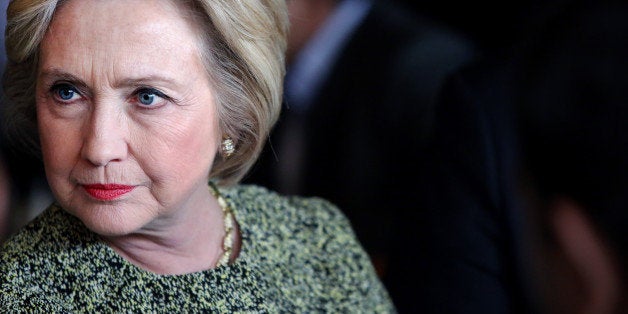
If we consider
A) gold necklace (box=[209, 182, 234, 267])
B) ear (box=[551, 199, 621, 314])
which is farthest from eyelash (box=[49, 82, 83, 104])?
ear (box=[551, 199, 621, 314])

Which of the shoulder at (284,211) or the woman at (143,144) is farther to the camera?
the shoulder at (284,211)

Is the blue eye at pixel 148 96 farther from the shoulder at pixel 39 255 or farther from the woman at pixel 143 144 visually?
the shoulder at pixel 39 255

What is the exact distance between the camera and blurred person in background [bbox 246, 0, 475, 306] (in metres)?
2.69

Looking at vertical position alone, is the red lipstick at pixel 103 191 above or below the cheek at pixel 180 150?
below

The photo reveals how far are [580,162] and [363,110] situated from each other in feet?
2.64

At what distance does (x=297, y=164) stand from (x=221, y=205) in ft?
3.38

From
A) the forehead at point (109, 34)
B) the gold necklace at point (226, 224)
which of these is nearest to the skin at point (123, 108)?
the forehead at point (109, 34)

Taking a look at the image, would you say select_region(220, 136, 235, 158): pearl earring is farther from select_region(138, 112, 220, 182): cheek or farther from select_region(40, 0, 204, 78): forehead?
select_region(40, 0, 204, 78): forehead

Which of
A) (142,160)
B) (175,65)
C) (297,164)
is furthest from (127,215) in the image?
(297,164)

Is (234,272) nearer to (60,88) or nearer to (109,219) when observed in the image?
(109,219)

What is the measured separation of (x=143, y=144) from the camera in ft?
4.67

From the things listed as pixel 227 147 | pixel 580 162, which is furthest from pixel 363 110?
pixel 227 147

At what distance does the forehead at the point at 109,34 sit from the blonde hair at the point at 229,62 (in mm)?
29

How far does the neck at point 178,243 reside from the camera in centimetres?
156
